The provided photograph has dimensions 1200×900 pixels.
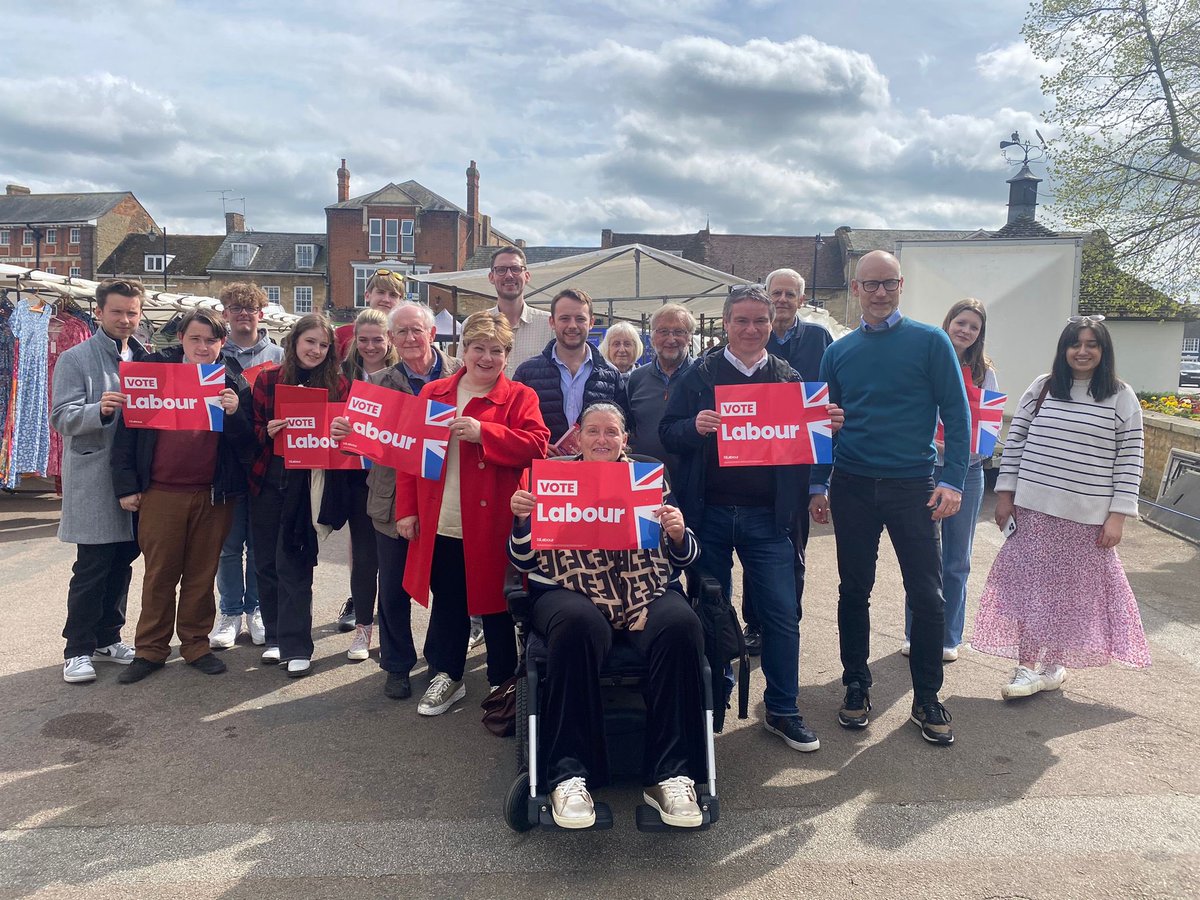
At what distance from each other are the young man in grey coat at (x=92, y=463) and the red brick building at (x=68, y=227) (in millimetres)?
58190

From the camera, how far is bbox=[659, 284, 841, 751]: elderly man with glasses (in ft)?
13.0

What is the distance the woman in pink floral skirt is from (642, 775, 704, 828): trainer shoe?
2438 mm

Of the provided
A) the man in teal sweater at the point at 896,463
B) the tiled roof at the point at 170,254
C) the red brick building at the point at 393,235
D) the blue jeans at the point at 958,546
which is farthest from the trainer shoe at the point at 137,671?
the tiled roof at the point at 170,254

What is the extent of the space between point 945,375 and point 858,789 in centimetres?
200

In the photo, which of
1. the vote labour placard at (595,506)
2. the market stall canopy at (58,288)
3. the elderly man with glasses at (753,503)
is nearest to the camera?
the vote labour placard at (595,506)

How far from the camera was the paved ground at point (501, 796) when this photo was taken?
2887mm

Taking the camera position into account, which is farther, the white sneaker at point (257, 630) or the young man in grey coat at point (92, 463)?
the white sneaker at point (257, 630)

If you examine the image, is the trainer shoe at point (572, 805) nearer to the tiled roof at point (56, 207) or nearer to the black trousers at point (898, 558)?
the black trousers at point (898, 558)

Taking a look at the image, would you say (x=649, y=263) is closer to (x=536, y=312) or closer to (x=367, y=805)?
(x=536, y=312)

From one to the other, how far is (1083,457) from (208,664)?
203 inches

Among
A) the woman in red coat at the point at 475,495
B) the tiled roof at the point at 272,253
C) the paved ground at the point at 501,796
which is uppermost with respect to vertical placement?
the tiled roof at the point at 272,253

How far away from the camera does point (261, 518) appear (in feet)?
15.9

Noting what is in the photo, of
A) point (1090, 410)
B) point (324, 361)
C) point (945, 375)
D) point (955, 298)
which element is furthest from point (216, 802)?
point (955, 298)

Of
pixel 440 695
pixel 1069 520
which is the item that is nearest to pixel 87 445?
pixel 440 695
